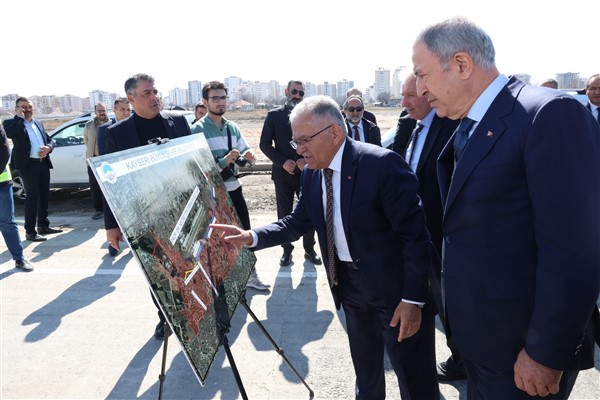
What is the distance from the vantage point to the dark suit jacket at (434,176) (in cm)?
284

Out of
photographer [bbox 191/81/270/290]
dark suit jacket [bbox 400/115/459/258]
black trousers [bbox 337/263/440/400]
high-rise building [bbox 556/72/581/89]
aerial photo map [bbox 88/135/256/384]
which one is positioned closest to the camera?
aerial photo map [bbox 88/135/256/384]

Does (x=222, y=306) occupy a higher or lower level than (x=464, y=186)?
lower

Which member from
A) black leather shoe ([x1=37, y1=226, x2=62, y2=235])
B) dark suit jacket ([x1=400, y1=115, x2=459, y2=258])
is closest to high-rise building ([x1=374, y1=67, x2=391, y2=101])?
black leather shoe ([x1=37, y1=226, x2=62, y2=235])

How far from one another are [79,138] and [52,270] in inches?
190

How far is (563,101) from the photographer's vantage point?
4.11ft

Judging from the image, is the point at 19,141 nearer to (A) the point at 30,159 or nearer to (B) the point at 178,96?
(A) the point at 30,159

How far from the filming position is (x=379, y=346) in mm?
2420

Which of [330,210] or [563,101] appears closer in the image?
[563,101]

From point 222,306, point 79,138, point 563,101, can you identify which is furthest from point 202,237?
point 79,138

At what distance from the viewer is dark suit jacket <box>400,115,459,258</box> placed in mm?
2836

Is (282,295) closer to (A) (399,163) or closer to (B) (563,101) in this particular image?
(A) (399,163)

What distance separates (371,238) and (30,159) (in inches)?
248

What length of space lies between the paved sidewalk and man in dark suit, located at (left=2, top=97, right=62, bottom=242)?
4.52ft

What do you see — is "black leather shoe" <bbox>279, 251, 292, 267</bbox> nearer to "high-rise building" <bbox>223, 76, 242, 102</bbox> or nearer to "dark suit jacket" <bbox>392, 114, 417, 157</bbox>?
"dark suit jacket" <bbox>392, 114, 417, 157</bbox>
